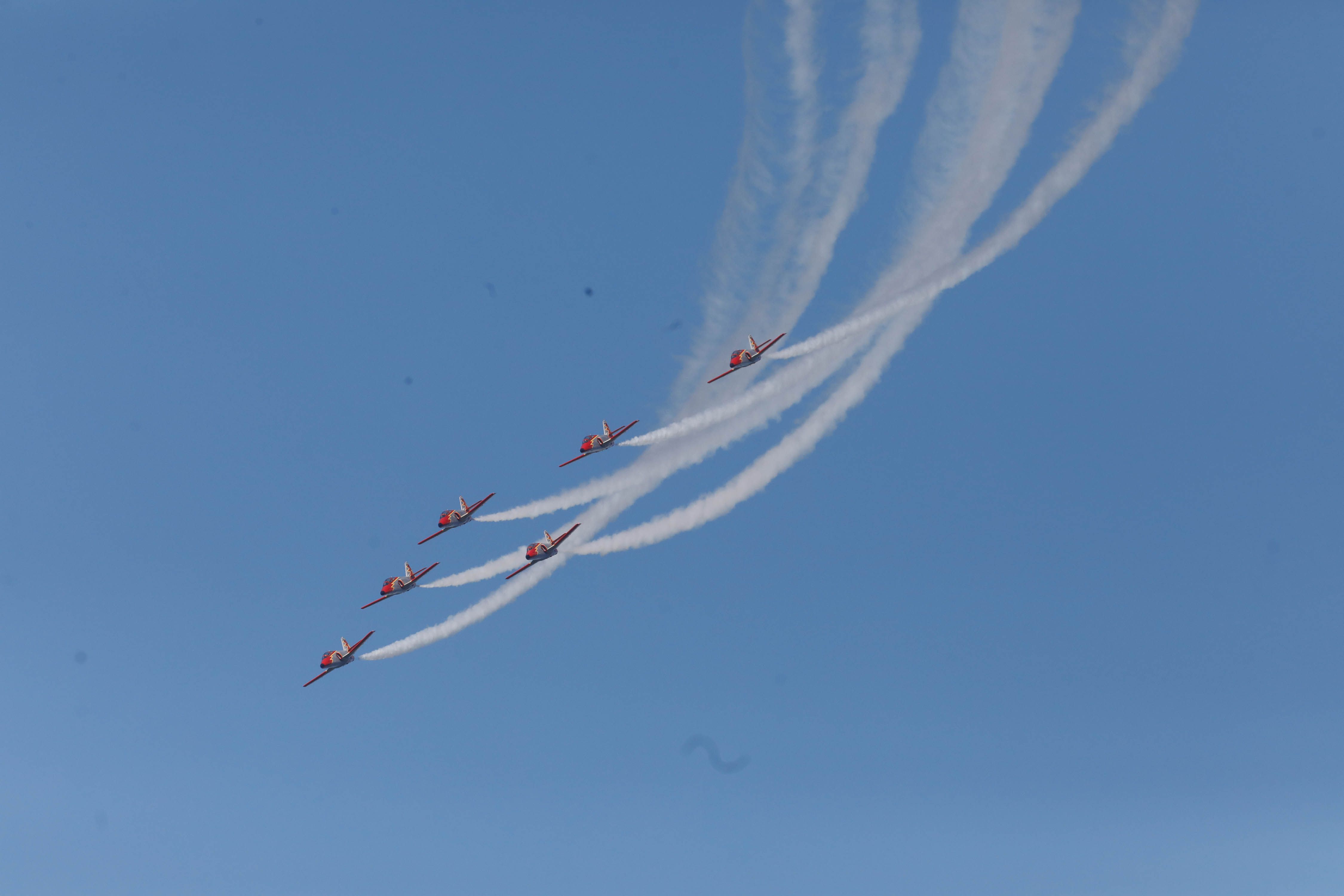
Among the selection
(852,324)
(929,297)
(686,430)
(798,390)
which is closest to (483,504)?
(686,430)

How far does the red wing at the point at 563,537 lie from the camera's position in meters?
56.7

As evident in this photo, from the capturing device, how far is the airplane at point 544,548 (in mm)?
56750

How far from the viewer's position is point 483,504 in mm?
59312

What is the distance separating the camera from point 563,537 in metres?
56.9

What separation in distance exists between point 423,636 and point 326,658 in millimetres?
7961

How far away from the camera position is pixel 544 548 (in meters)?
56.7

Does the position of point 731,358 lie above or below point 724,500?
above

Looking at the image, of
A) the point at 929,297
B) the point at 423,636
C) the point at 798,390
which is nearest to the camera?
the point at 929,297

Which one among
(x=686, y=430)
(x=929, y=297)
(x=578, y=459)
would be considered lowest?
(x=929, y=297)

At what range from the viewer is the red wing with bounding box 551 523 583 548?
5672 cm

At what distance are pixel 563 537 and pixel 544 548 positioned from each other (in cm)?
126

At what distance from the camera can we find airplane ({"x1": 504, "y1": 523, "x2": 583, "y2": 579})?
186 ft

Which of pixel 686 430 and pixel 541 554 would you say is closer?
pixel 686 430

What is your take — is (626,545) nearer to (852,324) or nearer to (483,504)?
(483,504)
